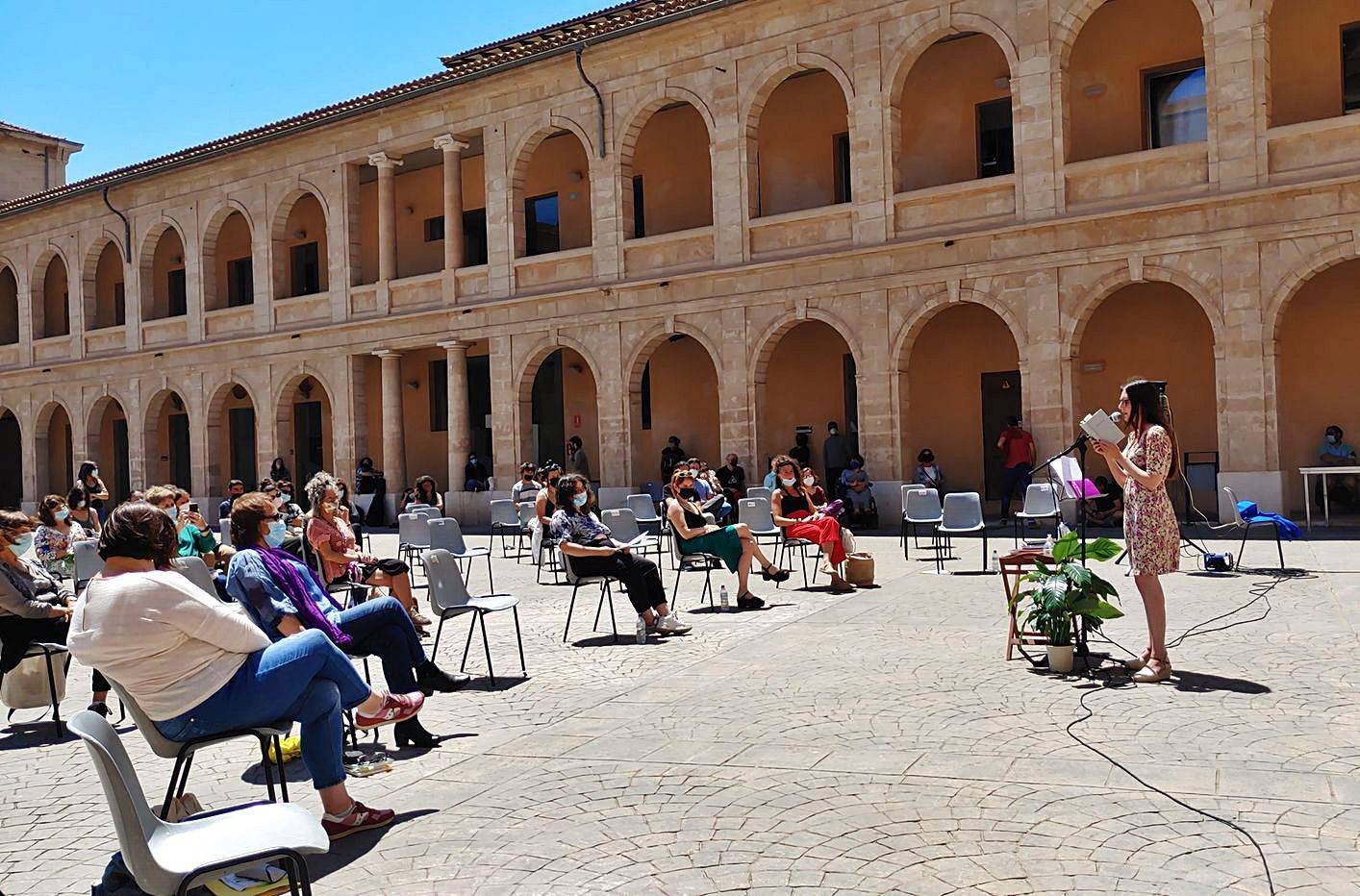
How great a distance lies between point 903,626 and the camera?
9508 mm

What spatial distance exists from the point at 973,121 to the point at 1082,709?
54.8 ft

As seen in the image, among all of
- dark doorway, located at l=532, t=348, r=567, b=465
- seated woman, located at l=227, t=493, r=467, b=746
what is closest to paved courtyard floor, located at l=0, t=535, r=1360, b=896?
seated woman, located at l=227, t=493, r=467, b=746

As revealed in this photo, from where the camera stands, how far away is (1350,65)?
17.7 meters

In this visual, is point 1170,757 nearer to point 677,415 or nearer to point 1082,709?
point 1082,709

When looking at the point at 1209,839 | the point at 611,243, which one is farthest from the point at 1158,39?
the point at 1209,839

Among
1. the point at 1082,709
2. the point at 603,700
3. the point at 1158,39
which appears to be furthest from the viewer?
the point at 1158,39

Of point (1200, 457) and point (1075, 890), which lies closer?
point (1075, 890)

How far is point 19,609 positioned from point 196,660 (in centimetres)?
339

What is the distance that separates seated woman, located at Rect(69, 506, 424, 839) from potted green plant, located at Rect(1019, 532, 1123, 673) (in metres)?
4.24

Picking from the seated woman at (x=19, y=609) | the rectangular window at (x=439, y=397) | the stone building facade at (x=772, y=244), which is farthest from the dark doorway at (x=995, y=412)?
the seated woman at (x=19, y=609)

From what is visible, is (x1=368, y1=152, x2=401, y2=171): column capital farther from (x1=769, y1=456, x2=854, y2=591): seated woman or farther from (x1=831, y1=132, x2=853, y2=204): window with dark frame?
(x1=769, y1=456, x2=854, y2=591): seated woman

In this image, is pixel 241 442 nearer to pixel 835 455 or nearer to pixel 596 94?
pixel 596 94

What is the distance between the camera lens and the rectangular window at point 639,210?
25344 millimetres

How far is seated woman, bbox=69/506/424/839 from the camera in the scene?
13.5 feet
